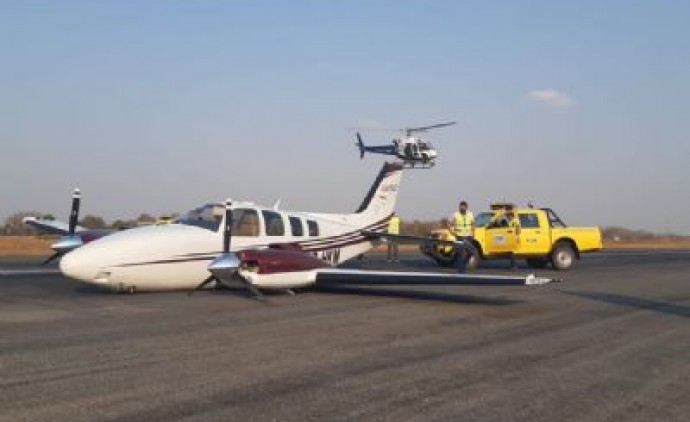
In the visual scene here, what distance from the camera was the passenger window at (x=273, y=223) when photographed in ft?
51.9

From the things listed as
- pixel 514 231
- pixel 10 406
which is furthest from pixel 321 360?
pixel 514 231

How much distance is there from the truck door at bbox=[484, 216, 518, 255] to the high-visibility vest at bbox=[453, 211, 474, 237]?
80.6 inches

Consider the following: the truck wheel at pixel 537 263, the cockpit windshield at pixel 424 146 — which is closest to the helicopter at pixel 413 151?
the cockpit windshield at pixel 424 146

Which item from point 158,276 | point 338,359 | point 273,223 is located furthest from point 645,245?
point 338,359

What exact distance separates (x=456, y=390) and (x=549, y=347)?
9.18 ft

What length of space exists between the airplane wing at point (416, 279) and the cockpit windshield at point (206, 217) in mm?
2389

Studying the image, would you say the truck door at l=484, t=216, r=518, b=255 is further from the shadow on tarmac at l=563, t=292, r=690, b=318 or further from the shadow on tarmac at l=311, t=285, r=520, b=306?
the shadow on tarmac at l=311, t=285, r=520, b=306

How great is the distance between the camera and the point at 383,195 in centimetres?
2198

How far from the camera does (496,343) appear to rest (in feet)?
29.2

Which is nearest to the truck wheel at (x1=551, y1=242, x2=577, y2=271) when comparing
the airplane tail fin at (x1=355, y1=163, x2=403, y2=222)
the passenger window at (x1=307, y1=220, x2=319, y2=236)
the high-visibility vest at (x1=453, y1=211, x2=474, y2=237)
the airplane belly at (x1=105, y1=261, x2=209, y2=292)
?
the high-visibility vest at (x1=453, y1=211, x2=474, y2=237)

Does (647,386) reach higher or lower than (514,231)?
lower

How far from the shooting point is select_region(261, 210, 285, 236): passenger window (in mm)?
15812

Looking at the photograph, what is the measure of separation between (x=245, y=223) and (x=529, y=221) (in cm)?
1266

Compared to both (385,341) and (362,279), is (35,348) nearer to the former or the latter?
(385,341)
